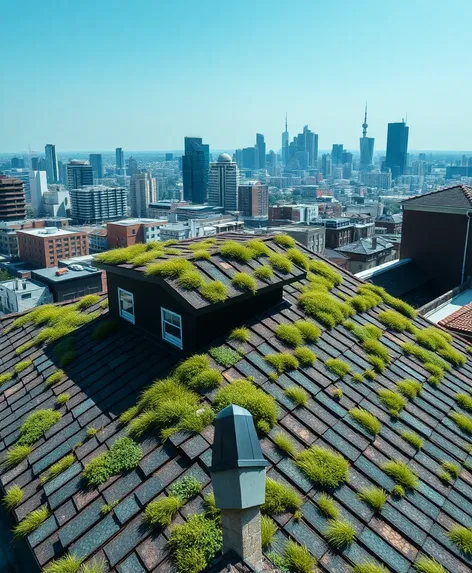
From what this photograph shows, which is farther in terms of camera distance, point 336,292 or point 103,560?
point 336,292

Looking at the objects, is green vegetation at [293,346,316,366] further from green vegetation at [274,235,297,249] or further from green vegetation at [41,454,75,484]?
green vegetation at [41,454,75,484]

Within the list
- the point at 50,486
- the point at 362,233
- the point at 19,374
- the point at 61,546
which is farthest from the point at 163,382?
the point at 362,233

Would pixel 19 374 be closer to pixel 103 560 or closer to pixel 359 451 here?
pixel 103 560

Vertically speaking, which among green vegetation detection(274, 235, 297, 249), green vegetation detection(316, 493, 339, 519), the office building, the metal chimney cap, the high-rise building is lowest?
the office building

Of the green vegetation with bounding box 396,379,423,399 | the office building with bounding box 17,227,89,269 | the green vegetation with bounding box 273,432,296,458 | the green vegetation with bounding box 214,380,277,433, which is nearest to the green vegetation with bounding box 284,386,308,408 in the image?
the green vegetation with bounding box 214,380,277,433

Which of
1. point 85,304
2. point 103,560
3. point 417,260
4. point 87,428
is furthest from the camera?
point 417,260

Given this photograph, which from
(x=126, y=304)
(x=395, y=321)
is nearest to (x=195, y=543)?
(x=126, y=304)

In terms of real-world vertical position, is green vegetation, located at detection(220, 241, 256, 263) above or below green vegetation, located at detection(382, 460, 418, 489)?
above
